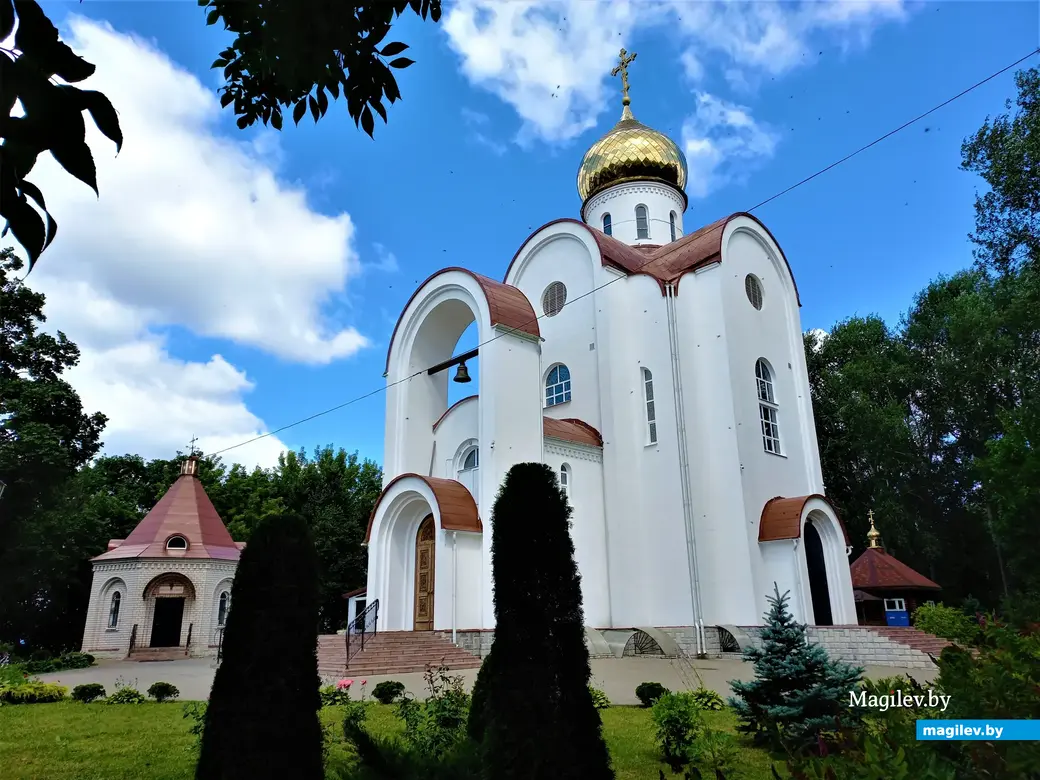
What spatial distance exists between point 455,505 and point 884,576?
1271 centimetres

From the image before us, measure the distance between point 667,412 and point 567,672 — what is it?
13043 millimetres

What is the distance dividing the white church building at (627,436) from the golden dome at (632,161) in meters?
4.29

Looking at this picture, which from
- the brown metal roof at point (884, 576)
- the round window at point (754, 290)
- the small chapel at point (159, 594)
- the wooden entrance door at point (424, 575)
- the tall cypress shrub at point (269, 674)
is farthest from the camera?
the small chapel at point (159, 594)

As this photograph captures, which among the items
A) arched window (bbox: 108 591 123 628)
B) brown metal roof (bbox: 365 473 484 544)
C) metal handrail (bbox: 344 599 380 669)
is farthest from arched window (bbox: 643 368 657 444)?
arched window (bbox: 108 591 123 628)

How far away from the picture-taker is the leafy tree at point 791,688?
5664 mm

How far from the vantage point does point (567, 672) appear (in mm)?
3746

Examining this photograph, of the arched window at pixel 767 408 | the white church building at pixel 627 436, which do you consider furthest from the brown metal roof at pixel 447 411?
the arched window at pixel 767 408

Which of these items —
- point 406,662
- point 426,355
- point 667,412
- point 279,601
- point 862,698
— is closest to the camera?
point 279,601

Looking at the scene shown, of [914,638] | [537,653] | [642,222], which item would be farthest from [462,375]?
[537,653]

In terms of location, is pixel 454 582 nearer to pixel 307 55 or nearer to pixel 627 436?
pixel 627 436

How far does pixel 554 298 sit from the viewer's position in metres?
19.4

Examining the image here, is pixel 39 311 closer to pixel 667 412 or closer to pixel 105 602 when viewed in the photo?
pixel 105 602

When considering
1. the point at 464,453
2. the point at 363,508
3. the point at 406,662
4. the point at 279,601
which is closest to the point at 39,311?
the point at 363,508

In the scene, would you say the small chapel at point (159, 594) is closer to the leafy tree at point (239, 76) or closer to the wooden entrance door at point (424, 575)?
the wooden entrance door at point (424, 575)
